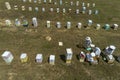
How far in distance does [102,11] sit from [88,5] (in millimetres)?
2175

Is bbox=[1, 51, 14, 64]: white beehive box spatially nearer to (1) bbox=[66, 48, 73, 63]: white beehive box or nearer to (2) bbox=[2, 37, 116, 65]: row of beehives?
(2) bbox=[2, 37, 116, 65]: row of beehives

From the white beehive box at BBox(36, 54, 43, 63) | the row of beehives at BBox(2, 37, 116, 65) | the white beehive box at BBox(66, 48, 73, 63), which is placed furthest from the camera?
the white beehive box at BBox(36, 54, 43, 63)

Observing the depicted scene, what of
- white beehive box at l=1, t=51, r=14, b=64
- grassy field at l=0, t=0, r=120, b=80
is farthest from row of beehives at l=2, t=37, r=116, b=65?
grassy field at l=0, t=0, r=120, b=80

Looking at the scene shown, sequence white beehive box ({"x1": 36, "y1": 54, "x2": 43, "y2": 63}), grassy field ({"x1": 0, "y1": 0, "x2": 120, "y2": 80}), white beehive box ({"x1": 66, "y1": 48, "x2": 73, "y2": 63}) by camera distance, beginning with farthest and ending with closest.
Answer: white beehive box ({"x1": 36, "y1": 54, "x2": 43, "y2": 63}) < white beehive box ({"x1": 66, "y1": 48, "x2": 73, "y2": 63}) < grassy field ({"x1": 0, "y1": 0, "x2": 120, "y2": 80})

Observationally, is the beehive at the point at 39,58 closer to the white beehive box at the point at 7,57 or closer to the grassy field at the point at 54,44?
the grassy field at the point at 54,44

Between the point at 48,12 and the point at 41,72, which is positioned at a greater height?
the point at 48,12

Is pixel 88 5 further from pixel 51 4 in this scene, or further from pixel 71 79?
pixel 71 79

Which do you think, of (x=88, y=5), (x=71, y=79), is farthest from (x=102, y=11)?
(x=71, y=79)

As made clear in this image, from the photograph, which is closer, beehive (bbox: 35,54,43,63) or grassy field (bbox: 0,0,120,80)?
grassy field (bbox: 0,0,120,80)

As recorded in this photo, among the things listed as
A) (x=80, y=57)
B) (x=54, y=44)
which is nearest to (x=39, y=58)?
Result: (x=54, y=44)

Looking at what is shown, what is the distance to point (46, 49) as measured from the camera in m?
9.72

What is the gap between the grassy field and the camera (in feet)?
25.5

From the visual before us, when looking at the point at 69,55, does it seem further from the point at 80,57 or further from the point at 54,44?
the point at 54,44

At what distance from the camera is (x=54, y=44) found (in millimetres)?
10320
